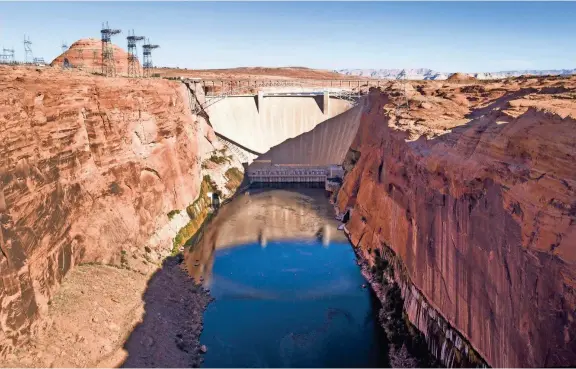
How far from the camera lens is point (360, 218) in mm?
48438

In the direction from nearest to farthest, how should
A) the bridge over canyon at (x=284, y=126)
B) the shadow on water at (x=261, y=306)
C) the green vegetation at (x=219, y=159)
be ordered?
the shadow on water at (x=261, y=306), the green vegetation at (x=219, y=159), the bridge over canyon at (x=284, y=126)

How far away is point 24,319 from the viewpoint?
24188 mm

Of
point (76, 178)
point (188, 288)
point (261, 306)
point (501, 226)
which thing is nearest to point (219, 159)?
point (188, 288)

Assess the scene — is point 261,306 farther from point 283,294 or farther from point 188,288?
point 188,288

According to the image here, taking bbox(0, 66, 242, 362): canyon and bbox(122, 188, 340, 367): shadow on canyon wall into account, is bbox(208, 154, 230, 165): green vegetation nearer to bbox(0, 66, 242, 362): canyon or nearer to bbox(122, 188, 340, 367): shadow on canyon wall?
bbox(122, 188, 340, 367): shadow on canyon wall

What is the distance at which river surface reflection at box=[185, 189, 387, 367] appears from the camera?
29.3 meters

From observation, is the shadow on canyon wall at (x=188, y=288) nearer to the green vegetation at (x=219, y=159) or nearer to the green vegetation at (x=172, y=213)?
the green vegetation at (x=172, y=213)

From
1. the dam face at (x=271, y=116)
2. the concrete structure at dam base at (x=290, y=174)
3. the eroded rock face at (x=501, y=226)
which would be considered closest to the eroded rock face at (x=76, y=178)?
the concrete structure at dam base at (x=290, y=174)

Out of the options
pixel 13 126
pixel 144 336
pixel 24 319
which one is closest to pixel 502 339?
pixel 144 336

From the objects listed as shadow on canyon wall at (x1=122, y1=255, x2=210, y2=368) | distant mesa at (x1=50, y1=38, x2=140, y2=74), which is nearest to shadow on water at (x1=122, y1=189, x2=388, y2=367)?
shadow on canyon wall at (x1=122, y1=255, x2=210, y2=368)

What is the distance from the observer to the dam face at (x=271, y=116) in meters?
76.8

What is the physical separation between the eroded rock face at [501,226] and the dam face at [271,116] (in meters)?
43.9

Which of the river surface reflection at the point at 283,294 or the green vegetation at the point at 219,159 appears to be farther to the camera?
the green vegetation at the point at 219,159

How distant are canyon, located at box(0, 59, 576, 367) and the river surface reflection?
1384mm
